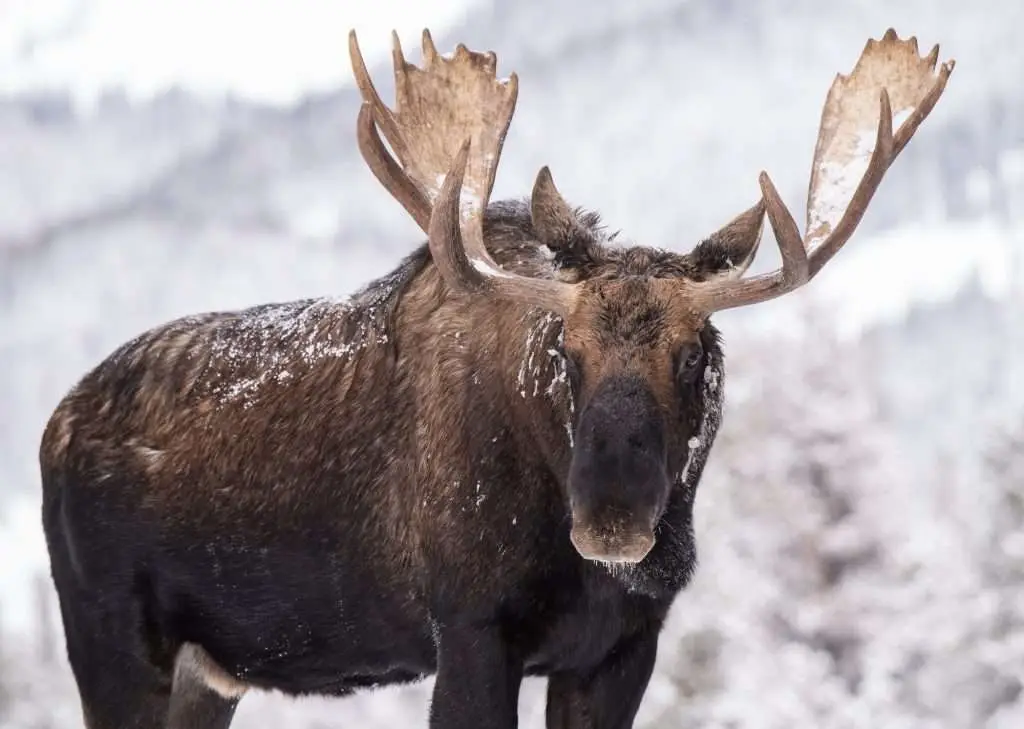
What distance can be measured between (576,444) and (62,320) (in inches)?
1532

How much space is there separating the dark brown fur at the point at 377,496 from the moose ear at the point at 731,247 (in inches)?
0.7

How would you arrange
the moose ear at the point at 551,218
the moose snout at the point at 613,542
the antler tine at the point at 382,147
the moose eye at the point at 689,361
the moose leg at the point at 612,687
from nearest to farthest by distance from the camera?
the moose snout at the point at 613,542 < the moose eye at the point at 689,361 < the moose ear at the point at 551,218 < the moose leg at the point at 612,687 < the antler tine at the point at 382,147

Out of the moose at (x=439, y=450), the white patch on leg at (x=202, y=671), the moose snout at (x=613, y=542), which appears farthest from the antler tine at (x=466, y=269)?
the white patch on leg at (x=202, y=671)

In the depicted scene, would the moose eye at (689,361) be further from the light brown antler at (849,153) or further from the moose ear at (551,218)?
the moose ear at (551,218)

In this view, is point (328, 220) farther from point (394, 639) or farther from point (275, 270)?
point (394, 639)

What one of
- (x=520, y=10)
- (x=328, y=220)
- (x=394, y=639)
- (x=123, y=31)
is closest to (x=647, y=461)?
(x=394, y=639)

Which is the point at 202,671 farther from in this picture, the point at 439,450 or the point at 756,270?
the point at 756,270

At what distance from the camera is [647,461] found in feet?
16.7

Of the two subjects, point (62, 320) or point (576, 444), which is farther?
point (62, 320)

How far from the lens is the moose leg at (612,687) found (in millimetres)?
5973

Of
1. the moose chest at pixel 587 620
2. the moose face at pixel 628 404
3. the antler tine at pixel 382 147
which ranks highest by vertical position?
the antler tine at pixel 382 147

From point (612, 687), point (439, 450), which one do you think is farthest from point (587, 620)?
point (439, 450)

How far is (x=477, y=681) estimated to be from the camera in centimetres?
571

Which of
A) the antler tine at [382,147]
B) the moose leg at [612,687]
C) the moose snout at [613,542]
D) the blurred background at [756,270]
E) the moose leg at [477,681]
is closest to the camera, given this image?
the moose snout at [613,542]
